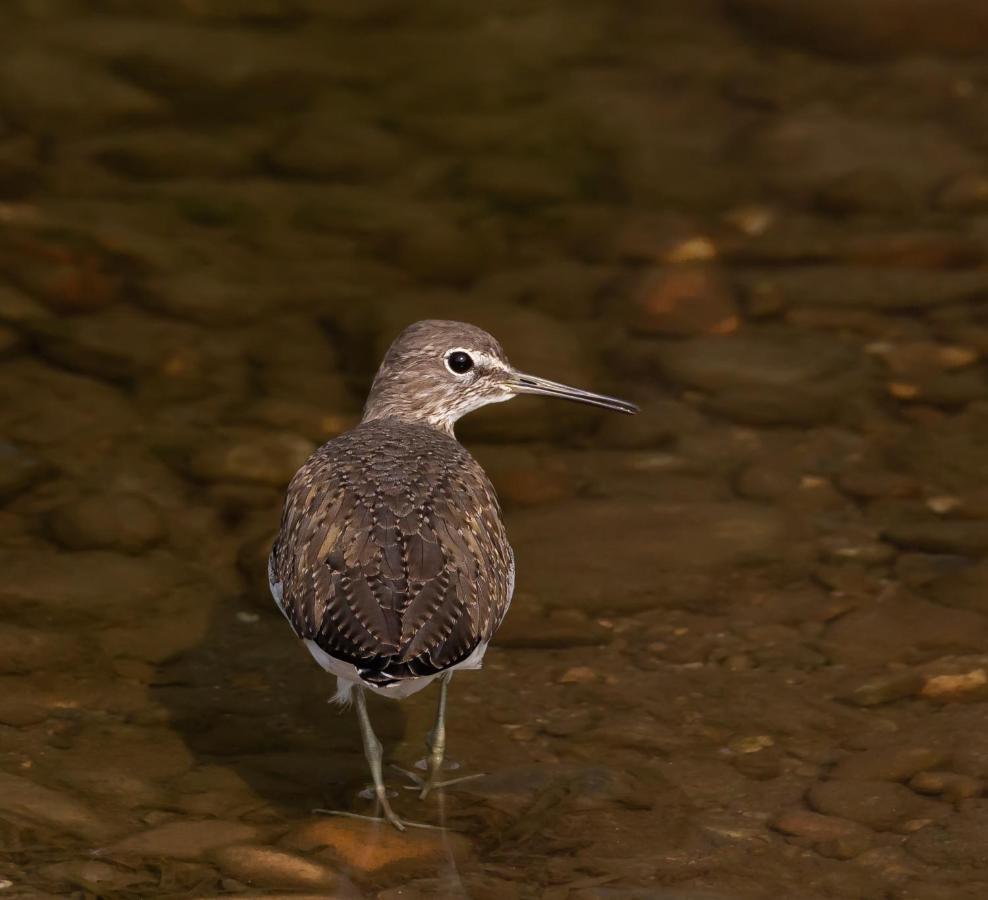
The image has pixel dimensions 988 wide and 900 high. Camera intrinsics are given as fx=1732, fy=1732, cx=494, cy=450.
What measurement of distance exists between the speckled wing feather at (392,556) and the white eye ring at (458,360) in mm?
718

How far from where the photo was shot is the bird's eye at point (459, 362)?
319 inches

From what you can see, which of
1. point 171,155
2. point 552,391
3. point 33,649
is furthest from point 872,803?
point 171,155

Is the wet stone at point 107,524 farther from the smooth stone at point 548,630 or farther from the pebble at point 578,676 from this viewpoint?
the pebble at point 578,676

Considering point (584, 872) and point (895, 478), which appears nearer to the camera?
point (584, 872)

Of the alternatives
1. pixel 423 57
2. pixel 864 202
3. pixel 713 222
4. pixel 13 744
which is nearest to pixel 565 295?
pixel 713 222

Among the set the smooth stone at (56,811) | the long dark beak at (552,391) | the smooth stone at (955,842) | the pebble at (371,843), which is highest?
the long dark beak at (552,391)

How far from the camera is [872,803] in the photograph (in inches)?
269

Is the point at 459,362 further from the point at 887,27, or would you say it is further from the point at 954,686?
the point at 887,27

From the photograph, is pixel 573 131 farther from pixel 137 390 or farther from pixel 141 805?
pixel 141 805

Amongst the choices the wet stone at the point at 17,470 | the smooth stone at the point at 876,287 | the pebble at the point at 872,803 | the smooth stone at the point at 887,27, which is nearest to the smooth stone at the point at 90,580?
the wet stone at the point at 17,470

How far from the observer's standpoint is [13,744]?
7.10 meters

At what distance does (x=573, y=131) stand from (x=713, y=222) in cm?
169

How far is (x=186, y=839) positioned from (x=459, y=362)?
2656 mm

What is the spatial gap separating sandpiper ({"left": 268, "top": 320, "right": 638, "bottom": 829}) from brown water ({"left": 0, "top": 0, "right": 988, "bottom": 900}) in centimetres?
80
